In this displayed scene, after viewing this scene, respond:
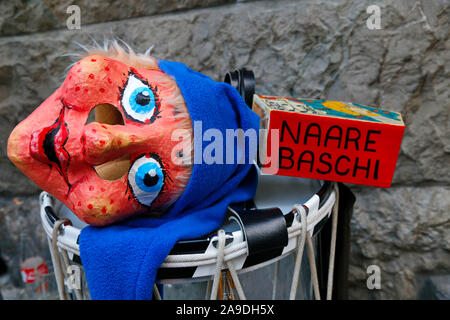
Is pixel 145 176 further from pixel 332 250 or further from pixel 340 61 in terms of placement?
pixel 340 61

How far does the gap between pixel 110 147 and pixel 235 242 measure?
233mm

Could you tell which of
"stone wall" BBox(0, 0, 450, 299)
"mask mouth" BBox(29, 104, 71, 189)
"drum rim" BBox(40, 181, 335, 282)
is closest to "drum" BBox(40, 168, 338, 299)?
"drum rim" BBox(40, 181, 335, 282)

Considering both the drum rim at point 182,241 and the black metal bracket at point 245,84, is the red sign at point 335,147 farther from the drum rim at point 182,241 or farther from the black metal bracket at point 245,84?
the black metal bracket at point 245,84

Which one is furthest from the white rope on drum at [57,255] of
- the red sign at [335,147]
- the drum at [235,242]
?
the red sign at [335,147]

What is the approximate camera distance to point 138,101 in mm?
539

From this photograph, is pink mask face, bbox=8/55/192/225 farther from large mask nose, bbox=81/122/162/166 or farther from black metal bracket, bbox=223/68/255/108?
black metal bracket, bbox=223/68/255/108

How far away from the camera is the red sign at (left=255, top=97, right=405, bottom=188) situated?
0.60 m

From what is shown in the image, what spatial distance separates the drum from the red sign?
0.05 meters

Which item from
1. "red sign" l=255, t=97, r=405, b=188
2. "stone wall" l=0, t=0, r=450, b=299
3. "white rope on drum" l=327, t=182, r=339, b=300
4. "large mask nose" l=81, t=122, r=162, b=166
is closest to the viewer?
"large mask nose" l=81, t=122, r=162, b=166

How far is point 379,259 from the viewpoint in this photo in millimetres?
1002

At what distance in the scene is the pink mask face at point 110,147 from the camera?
1.68 ft

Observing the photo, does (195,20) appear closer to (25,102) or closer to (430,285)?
(25,102)

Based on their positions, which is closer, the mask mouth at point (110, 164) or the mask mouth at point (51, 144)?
the mask mouth at point (51, 144)
